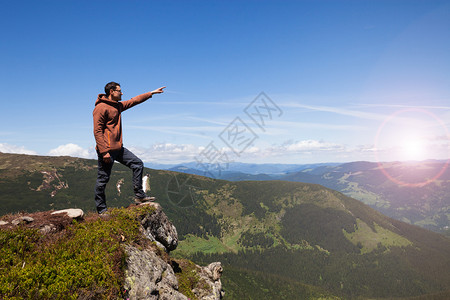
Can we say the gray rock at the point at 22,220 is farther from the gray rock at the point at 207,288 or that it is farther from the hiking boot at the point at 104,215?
the gray rock at the point at 207,288

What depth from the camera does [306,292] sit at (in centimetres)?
18725

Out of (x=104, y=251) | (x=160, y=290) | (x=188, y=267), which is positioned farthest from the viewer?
(x=188, y=267)

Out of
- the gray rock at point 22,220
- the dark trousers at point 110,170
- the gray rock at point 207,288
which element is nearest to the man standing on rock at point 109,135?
the dark trousers at point 110,170

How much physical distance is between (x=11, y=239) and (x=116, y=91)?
23.7ft

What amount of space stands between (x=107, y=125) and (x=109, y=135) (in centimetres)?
49

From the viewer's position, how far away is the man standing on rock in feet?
34.0

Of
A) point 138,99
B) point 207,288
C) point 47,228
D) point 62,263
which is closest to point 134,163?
point 138,99

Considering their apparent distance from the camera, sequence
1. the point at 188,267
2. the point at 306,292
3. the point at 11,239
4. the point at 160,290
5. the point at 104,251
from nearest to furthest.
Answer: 1. the point at 11,239
2. the point at 104,251
3. the point at 160,290
4. the point at 188,267
5. the point at 306,292

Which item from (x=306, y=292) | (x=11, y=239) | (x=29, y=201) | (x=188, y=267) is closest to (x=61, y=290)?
(x=11, y=239)

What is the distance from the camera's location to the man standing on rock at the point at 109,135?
10.4 meters

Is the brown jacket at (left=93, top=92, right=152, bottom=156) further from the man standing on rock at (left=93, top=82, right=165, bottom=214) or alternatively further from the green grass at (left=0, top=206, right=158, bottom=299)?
the green grass at (left=0, top=206, right=158, bottom=299)

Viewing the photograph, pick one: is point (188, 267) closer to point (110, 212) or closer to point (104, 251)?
point (110, 212)

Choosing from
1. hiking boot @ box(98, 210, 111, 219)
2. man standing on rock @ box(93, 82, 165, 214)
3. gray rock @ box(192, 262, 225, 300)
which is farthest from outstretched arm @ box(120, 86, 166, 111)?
gray rock @ box(192, 262, 225, 300)

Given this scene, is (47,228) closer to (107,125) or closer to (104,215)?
(104,215)
